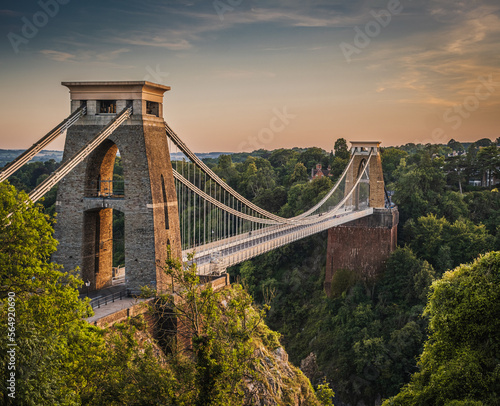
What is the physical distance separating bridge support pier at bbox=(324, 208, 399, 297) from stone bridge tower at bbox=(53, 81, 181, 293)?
22.1 meters

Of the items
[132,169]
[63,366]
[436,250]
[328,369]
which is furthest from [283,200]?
[63,366]

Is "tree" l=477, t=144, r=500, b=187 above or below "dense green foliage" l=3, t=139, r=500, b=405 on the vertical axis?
above

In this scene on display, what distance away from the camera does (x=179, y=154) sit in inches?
820

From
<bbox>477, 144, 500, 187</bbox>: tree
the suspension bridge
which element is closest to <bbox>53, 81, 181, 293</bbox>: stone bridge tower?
the suspension bridge

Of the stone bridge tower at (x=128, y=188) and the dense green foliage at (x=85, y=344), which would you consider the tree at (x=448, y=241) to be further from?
the dense green foliage at (x=85, y=344)

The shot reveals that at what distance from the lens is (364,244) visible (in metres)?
38.8

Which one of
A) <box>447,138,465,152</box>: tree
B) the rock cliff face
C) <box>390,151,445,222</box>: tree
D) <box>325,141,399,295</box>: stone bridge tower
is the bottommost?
the rock cliff face

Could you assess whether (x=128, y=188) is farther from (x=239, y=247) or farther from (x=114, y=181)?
(x=239, y=247)

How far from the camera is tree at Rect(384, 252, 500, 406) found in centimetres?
1358

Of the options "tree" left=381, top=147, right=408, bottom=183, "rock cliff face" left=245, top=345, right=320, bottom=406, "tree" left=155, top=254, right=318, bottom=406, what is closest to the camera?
"tree" left=155, top=254, right=318, bottom=406

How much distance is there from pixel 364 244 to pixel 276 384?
2266 centimetres

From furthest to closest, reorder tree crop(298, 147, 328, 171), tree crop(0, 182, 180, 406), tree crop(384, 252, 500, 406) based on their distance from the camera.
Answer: tree crop(298, 147, 328, 171), tree crop(384, 252, 500, 406), tree crop(0, 182, 180, 406)

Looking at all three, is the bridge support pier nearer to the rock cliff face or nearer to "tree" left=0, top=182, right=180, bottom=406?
the rock cliff face

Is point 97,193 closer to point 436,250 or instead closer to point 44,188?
point 44,188
